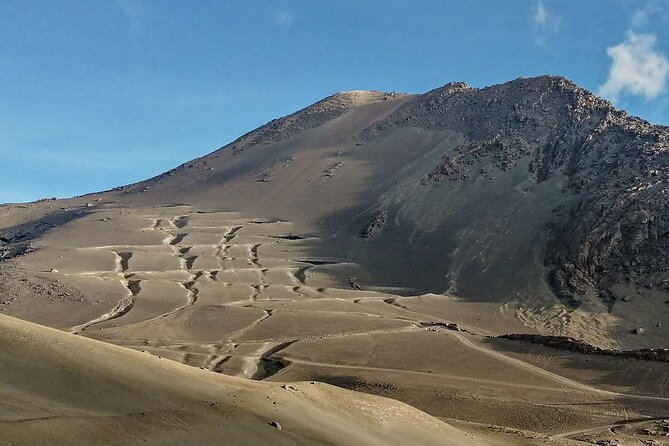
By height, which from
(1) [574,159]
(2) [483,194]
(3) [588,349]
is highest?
(1) [574,159]

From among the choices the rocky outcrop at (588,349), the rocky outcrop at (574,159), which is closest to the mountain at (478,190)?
the rocky outcrop at (574,159)

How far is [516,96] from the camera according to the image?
182 feet

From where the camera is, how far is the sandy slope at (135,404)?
23.2ft

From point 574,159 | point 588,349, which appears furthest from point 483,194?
point 588,349

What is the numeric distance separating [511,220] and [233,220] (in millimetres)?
21601

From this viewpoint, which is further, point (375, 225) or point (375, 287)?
point (375, 225)

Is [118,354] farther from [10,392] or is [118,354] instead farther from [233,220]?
[233,220]

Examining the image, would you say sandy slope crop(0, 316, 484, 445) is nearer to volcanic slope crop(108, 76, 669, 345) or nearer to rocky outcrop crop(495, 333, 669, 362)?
rocky outcrop crop(495, 333, 669, 362)

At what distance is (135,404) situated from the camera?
784cm

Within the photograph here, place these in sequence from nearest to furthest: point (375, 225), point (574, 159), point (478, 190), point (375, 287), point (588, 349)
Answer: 1. point (588, 349)
2. point (375, 287)
3. point (574, 159)
4. point (375, 225)
5. point (478, 190)

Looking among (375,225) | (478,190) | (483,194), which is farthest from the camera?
(478,190)

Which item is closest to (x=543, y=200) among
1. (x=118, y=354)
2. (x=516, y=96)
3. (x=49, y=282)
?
(x=516, y=96)

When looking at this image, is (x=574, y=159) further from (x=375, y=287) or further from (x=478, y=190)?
(x=375, y=287)

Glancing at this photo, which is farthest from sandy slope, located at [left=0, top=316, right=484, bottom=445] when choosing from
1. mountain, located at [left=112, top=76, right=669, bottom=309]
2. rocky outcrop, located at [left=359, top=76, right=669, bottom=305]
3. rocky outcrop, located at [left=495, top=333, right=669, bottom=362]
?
rocky outcrop, located at [left=359, top=76, right=669, bottom=305]
